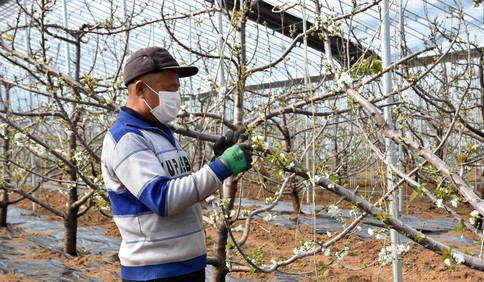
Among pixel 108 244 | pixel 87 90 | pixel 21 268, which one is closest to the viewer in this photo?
pixel 87 90

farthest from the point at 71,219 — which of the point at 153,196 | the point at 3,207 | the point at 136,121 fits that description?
the point at 153,196

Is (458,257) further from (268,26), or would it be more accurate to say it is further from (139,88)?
(268,26)

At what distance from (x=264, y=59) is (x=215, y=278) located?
12.0m

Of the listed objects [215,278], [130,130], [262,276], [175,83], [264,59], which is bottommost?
[262,276]

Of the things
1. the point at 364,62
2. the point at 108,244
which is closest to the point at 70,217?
the point at 108,244

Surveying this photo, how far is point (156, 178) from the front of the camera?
1763 millimetres

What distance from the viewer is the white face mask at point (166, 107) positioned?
1999 mm

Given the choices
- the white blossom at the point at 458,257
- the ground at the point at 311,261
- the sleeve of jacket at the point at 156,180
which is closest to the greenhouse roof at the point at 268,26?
the ground at the point at 311,261

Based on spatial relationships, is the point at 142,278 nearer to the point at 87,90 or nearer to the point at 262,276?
the point at 87,90

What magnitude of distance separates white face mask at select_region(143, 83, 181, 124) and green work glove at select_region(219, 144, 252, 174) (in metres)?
0.32

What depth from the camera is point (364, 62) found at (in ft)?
6.34

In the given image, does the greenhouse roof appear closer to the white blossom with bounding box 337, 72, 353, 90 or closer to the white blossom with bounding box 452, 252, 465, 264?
the white blossom with bounding box 337, 72, 353, 90

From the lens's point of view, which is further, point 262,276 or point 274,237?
point 274,237

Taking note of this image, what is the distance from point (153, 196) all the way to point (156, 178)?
6cm
